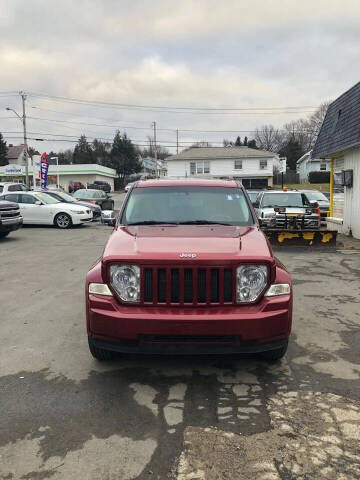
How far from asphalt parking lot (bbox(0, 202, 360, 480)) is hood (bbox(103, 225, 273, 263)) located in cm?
114

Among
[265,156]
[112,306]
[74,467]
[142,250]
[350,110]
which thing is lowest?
[74,467]

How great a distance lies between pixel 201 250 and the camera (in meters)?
3.65

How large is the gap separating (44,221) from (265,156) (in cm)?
3896

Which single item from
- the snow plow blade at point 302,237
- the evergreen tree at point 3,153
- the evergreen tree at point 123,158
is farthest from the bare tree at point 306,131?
the snow plow blade at point 302,237

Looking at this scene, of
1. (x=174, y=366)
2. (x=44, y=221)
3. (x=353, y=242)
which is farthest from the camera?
(x=44, y=221)

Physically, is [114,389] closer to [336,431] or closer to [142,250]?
[142,250]

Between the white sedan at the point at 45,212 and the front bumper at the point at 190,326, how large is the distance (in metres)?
15.4

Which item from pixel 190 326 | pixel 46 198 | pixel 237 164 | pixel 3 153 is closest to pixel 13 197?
pixel 46 198

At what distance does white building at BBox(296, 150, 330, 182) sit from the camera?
210 feet

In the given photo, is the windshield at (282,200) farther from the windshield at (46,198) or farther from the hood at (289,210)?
the windshield at (46,198)

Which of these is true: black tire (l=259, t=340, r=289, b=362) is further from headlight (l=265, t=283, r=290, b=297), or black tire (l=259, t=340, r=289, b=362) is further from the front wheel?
the front wheel

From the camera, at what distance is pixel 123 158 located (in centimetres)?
7781

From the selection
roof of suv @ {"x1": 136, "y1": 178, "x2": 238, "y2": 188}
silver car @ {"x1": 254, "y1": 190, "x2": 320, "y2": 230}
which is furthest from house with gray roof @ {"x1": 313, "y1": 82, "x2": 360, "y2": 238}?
roof of suv @ {"x1": 136, "y1": 178, "x2": 238, "y2": 188}

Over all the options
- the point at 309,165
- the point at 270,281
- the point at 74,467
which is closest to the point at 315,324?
the point at 270,281
